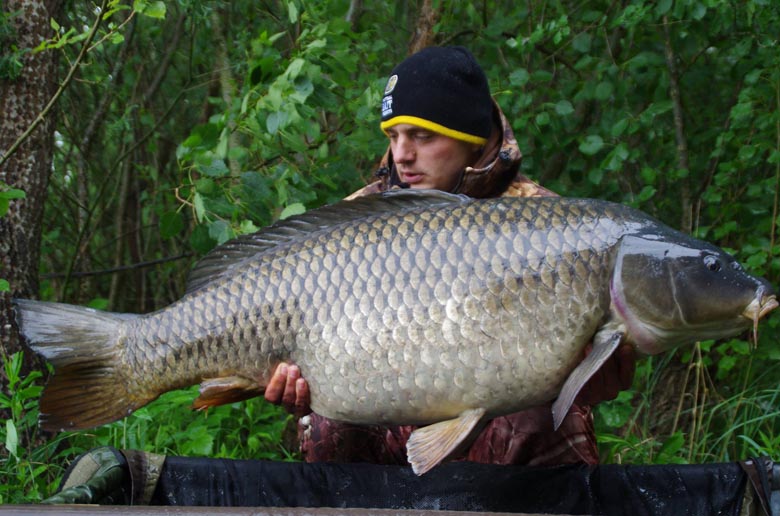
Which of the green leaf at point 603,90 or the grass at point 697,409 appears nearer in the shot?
the grass at point 697,409

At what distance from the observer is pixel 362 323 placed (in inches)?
59.3

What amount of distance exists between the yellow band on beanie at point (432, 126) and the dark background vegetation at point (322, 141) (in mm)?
362

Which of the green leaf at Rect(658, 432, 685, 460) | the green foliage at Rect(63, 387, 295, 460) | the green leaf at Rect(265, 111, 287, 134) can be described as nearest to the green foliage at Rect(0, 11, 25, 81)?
the green leaf at Rect(265, 111, 287, 134)

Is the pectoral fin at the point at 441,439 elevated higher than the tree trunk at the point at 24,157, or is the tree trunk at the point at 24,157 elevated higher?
the tree trunk at the point at 24,157

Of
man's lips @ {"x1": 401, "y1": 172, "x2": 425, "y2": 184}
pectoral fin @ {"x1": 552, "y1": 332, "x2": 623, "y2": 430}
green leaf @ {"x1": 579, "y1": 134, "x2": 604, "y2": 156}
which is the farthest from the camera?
green leaf @ {"x1": 579, "y1": 134, "x2": 604, "y2": 156}

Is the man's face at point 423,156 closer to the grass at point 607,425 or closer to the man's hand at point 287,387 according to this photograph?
the man's hand at point 287,387

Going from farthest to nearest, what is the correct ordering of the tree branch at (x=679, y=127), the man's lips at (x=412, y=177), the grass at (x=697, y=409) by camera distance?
1. the tree branch at (x=679, y=127)
2. the grass at (x=697, y=409)
3. the man's lips at (x=412, y=177)

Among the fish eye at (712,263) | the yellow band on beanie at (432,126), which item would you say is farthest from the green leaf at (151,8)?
the fish eye at (712,263)

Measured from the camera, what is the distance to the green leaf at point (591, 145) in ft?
9.67

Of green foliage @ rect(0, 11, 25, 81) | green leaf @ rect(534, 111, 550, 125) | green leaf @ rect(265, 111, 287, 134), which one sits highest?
green foliage @ rect(0, 11, 25, 81)

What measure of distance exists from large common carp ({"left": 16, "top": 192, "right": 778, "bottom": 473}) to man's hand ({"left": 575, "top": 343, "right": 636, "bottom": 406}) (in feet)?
0.20

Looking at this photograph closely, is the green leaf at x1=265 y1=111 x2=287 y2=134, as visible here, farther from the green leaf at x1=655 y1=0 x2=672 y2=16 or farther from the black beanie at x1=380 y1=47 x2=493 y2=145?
the green leaf at x1=655 y1=0 x2=672 y2=16

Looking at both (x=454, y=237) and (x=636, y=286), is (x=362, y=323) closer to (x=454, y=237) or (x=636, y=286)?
(x=454, y=237)

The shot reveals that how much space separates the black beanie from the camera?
198 centimetres
